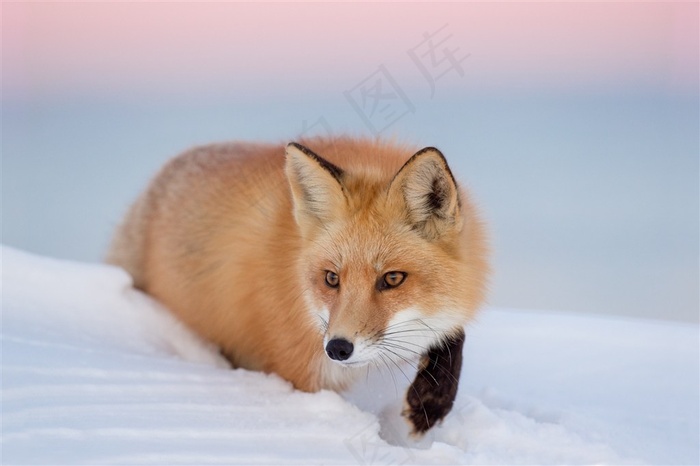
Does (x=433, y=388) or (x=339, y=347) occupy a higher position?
(x=339, y=347)

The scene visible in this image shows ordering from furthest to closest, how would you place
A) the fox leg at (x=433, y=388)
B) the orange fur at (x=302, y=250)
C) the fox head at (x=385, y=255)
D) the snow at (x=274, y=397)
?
the fox leg at (x=433, y=388)
the orange fur at (x=302, y=250)
the fox head at (x=385, y=255)
the snow at (x=274, y=397)

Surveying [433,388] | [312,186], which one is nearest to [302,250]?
[312,186]

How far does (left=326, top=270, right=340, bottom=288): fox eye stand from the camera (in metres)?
2.70

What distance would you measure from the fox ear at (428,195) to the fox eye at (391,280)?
21 centimetres

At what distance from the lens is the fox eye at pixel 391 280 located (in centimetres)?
261

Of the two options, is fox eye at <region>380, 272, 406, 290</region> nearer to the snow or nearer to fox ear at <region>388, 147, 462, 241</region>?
fox ear at <region>388, 147, 462, 241</region>

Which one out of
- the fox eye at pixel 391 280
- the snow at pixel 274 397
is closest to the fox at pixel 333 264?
the fox eye at pixel 391 280

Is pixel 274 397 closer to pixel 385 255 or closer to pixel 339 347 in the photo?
pixel 339 347

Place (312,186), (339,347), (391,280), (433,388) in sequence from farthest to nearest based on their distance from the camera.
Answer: (433,388), (312,186), (391,280), (339,347)

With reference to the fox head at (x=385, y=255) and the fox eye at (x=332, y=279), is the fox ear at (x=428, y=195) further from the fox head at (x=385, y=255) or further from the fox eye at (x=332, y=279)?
the fox eye at (x=332, y=279)

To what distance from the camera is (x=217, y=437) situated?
95.5 inches

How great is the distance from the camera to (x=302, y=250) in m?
2.96

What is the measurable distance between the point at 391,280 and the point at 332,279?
239 millimetres

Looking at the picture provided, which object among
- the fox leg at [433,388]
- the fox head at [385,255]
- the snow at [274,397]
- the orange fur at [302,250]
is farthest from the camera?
the fox leg at [433,388]
